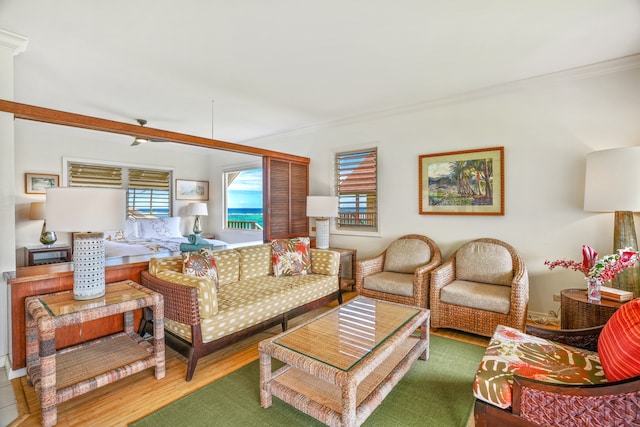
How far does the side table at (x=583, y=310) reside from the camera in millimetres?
2039

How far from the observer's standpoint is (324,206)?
3.94 m

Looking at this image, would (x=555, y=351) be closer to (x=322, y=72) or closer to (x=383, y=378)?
(x=383, y=378)

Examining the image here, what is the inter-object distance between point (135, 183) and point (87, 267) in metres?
2.73

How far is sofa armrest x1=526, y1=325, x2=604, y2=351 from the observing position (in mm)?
1698

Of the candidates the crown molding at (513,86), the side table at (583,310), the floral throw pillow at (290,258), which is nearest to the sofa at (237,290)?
the floral throw pillow at (290,258)

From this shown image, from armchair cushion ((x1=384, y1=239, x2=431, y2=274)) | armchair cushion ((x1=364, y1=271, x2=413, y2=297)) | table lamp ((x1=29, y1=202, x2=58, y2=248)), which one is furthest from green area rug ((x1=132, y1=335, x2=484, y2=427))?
table lamp ((x1=29, y1=202, x2=58, y2=248))

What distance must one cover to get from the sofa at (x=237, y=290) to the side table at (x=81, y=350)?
0.16m

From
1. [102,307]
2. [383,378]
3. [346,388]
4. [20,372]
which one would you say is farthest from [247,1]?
[20,372]

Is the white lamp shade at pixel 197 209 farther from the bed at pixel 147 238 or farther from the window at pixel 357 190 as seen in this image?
the window at pixel 357 190

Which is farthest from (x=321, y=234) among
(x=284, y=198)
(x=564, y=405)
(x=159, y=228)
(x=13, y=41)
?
(x=13, y=41)

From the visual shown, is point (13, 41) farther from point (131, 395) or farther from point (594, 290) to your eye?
point (594, 290)

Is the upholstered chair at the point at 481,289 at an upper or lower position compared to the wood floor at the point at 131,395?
upper

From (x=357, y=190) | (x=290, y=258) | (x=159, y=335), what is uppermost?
(x=357, y=190)

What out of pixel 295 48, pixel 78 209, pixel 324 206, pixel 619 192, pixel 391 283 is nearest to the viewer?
pixel 78 209
